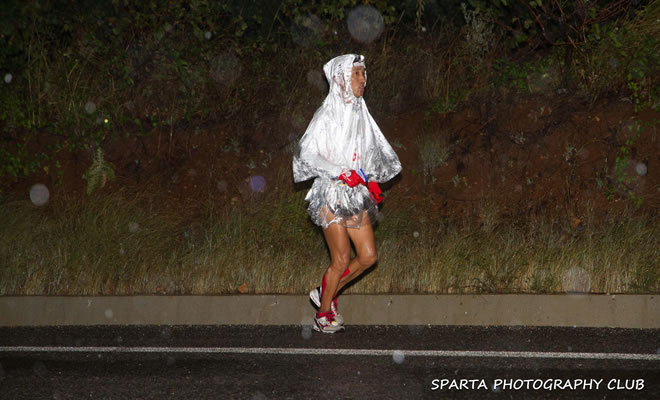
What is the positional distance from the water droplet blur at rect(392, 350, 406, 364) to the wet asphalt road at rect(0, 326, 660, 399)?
14 millimetres

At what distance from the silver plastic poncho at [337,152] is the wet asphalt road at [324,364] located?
3.27 feet

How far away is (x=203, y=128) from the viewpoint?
11.5m

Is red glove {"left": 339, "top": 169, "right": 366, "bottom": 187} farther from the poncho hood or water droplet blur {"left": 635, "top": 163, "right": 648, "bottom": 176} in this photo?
water droplet blur {"left": 635, "top": 163, "right": 648, "bottom": 176}

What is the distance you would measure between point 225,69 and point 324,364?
7065mm

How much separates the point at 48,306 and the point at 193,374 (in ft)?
8.80

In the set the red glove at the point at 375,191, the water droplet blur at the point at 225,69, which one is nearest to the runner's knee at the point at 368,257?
the red glove at the point at 375,191

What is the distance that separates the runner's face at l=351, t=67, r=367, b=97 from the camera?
6.54m

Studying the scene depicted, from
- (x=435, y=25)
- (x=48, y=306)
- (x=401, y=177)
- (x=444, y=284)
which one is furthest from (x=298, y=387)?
(x=435, y=25)

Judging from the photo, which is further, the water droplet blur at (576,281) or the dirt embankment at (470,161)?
the dirt embankment at (470,161)

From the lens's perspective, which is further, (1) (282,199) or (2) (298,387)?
(1) (282,199)

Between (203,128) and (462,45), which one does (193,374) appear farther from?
(462,45)

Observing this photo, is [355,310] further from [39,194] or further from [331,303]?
[39,194]

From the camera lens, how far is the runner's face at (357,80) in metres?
6.54

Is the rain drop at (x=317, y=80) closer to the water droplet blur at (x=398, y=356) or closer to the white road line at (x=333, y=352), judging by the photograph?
the white road line at (x=333, y=352)
